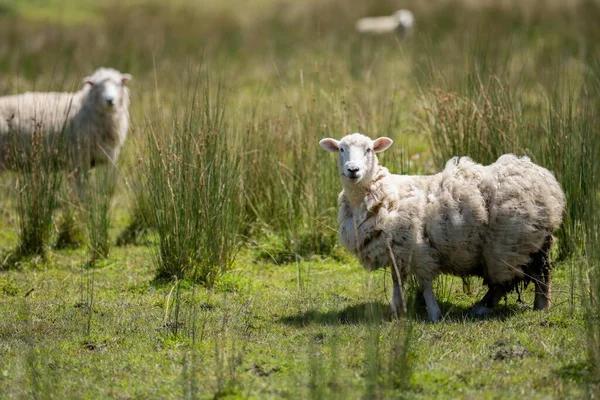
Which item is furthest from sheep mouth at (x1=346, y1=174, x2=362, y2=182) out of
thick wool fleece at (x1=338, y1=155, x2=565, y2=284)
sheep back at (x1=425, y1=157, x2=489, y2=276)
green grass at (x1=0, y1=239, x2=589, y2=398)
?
green grass at (x1=0, y1=239, x2=589, y2=398)

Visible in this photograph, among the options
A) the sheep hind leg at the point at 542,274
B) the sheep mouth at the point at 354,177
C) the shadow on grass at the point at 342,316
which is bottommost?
the shadow on grass at the point at 342,316

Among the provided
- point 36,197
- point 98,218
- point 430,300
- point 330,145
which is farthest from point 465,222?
point 36,197

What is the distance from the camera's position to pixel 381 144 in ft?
20.1

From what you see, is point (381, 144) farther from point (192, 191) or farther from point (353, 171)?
point (192, 191)

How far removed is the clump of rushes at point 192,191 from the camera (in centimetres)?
663

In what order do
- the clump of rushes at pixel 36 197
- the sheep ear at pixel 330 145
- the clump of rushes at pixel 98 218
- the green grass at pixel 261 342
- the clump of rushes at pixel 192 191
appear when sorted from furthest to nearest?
the clump of rushes at pixel 98 218, the clump of rushes at pixel 36 197, the clump of rushes at pixel 192 191, the sheep ear at pixel 330 145, the green grass at pixel 261 342

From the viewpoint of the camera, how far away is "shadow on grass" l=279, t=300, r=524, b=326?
565cm

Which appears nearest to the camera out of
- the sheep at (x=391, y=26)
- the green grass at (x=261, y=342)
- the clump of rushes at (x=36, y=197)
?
the green grass at (x=261, y=342)

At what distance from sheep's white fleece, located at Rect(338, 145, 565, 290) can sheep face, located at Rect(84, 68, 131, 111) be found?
4825 millimetres

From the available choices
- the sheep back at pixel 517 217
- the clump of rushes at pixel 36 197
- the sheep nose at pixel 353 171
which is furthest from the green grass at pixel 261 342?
the sheep nose at pixel 353 171

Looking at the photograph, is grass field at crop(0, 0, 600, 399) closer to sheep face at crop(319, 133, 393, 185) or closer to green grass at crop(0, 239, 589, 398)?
green grass at crop(0, 239, 589, 398)

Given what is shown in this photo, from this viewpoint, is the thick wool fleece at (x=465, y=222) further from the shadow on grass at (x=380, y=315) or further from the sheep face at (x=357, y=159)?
the shadow on grass at (x=380, y=315)

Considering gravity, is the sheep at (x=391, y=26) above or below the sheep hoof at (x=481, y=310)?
above

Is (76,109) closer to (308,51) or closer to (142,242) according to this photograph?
(142,242)
